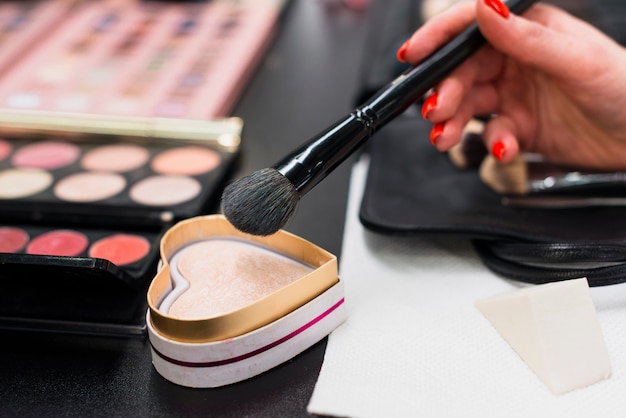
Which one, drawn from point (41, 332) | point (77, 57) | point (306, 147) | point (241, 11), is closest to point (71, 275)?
point (41, 332)

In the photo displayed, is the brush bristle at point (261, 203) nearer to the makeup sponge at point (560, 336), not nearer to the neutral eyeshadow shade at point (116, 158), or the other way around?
the makeup sponge at point (560, 336)

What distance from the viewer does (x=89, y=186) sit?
76 cm

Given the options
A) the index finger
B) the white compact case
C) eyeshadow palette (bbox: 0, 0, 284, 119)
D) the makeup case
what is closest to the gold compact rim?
the white compact case

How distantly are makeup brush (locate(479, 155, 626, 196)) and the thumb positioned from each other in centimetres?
12

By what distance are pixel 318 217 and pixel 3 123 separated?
459 millimetres

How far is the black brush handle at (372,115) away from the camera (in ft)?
1.75

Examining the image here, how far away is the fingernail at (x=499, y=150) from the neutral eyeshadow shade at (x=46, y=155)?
1.65ft

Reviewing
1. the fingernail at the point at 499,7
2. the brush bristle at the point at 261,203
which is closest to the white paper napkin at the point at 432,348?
the brush bristle at the point at 261,203

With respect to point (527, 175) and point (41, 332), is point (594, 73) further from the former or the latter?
point (41, 332)

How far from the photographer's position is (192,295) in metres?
0.52

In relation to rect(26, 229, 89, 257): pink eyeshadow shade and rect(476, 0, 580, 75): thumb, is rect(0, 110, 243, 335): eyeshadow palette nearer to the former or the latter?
rect(26, 229, 89, 257): pink eyeshadow shade

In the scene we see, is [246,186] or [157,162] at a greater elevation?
[246,186]

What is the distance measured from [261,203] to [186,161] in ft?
1.07

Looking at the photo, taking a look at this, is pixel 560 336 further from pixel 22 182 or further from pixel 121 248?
pixel 22 182
